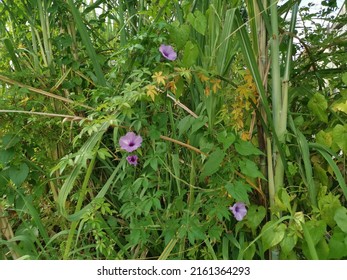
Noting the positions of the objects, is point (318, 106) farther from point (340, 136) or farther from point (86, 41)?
point (86, 41)

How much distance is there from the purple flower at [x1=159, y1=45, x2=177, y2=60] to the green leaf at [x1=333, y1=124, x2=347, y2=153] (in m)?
0.38

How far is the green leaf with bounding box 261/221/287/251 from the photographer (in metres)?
0.92

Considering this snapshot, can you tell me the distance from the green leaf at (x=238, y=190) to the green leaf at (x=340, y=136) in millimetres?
228

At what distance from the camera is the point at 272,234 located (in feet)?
3.05

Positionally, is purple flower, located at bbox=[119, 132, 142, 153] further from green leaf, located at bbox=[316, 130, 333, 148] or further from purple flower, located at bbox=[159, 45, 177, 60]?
green leaf, located at bbox=[316, 130, 333, 148]

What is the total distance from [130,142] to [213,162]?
0.18 metres

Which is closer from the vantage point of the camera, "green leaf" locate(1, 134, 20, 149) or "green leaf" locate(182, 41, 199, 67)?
"green leaf" locate(182, 41, 199, 67)

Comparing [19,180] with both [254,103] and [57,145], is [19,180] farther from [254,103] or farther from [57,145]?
[254,103]

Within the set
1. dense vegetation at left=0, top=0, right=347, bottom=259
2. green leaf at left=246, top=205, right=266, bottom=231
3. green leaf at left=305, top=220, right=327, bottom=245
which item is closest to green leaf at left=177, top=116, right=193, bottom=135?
dense vegetation at left=0, top=0, right=347, bottom=259

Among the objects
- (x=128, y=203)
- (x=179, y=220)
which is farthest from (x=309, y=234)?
(x=128, y=203)

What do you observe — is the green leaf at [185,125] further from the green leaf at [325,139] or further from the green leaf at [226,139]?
the green leaf at [325,139]

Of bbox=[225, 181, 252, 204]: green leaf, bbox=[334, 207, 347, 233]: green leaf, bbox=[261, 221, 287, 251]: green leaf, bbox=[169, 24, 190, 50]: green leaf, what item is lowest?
bbox=[261, 221, 287, 251]: green leaf

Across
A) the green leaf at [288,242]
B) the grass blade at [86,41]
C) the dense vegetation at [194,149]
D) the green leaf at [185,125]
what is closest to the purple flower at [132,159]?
the dense vegetation at [194,149]

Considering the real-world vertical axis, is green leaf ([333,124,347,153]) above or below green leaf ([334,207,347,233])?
above
